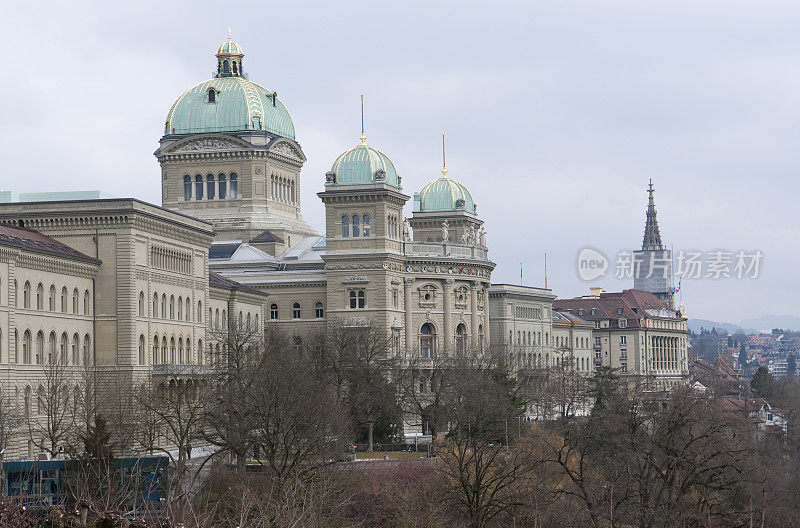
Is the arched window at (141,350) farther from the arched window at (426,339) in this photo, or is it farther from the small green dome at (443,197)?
the small green dome at (443,197)

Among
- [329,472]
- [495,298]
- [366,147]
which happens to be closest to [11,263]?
[329,472]

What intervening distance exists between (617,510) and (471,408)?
42.6 meters

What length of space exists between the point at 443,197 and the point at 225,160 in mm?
27058

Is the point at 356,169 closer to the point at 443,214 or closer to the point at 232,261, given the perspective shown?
the point at 232,261

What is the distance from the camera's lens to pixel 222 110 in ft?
547

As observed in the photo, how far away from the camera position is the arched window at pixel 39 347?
321 feet

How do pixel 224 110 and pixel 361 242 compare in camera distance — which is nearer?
pixel 361 242

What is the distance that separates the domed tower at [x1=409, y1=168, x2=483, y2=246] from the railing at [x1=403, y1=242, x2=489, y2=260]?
10.7 m

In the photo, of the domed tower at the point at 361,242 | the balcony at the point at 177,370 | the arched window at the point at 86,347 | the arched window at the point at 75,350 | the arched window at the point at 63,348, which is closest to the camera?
the arched window at the point at 63,348

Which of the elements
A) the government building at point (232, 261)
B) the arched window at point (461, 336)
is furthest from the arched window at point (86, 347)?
the arched window at point (461, 336)

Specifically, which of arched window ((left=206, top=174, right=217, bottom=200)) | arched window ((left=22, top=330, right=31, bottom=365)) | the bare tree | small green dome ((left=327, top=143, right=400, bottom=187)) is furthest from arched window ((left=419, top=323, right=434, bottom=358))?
arched window ((left=22, top=330, right=31, bottom=365))

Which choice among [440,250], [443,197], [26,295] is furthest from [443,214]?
[26,295]

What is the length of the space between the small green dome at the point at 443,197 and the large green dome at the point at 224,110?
1952 cm

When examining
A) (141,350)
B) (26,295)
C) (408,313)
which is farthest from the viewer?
(408,313)
